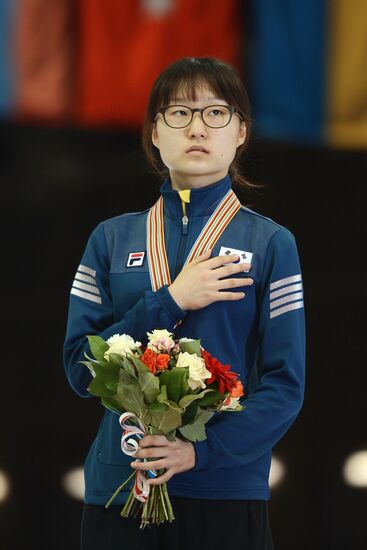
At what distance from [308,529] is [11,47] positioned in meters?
2.27

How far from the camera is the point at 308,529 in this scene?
4.43 meters

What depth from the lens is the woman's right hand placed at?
254 centimetres

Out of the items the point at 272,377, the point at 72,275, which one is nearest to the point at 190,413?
the point at 272,377

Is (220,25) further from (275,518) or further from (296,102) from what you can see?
(275,518)

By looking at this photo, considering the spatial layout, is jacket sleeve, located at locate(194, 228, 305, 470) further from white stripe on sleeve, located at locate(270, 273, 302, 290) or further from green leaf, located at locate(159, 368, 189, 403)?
green leaf, located at locate(159, 368, 189, 403)

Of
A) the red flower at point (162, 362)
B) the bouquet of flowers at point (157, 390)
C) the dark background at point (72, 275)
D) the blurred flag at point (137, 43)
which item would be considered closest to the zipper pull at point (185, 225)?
the bouquet of flowers at point (157, 390)

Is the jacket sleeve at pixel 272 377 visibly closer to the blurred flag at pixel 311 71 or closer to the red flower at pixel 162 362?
the red flower at pixel 162 362

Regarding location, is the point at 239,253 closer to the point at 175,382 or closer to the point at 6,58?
the point at 175,382

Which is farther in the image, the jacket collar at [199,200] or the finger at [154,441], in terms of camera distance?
the jacket collar at [199,200]

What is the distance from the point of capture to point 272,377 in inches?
101

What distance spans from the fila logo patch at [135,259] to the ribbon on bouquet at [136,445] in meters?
0.39

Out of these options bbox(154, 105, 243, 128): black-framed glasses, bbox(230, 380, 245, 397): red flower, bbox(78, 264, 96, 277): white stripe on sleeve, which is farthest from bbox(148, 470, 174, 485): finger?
bbox(154, 105, 243, 128): black-framed glasses

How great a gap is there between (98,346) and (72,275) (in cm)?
239

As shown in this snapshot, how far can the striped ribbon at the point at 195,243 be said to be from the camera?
263 cm
